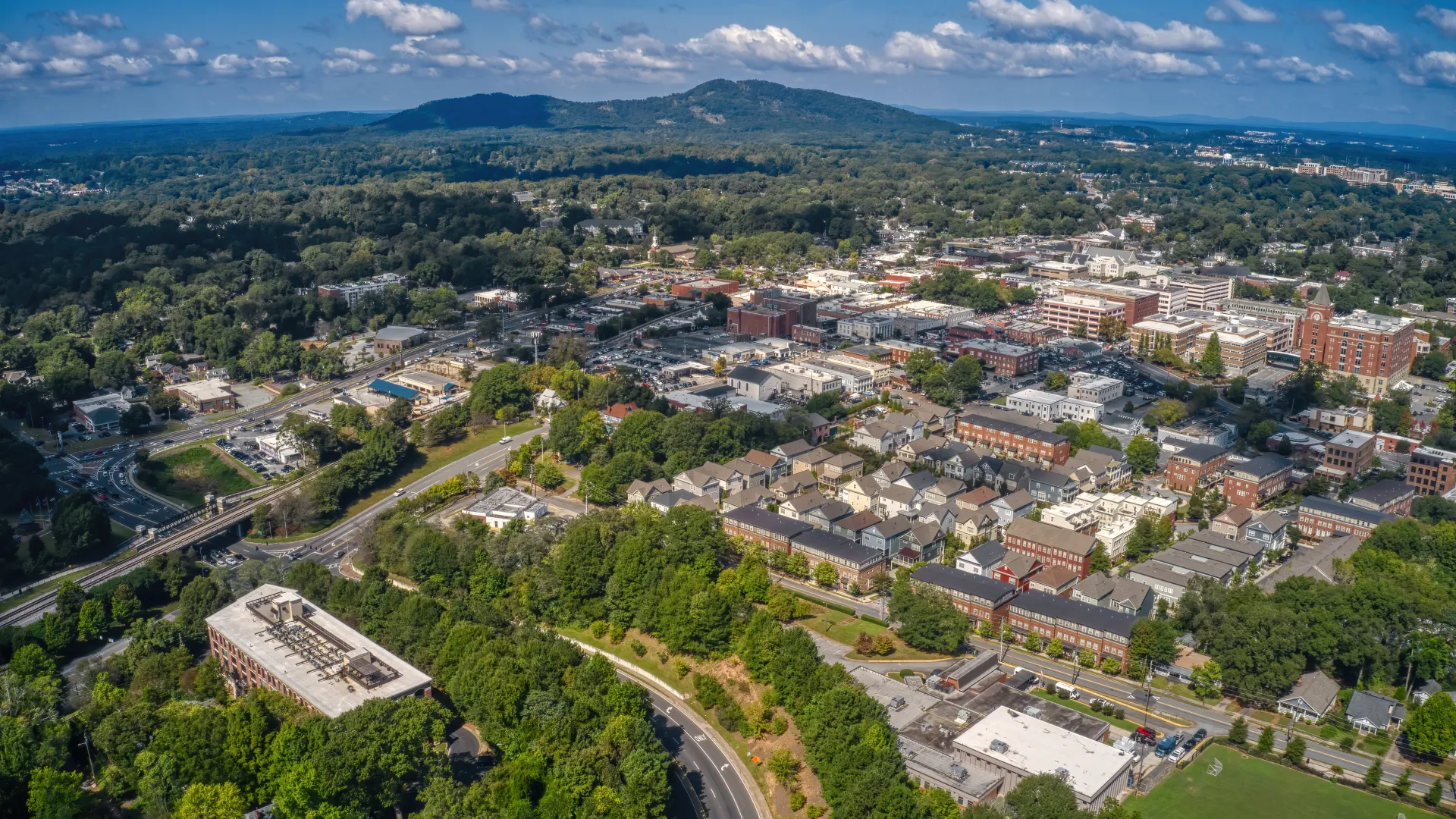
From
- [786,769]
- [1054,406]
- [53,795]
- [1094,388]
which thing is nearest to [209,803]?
[53,795]

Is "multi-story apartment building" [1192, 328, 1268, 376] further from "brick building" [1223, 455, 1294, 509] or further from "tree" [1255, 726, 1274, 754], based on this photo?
"tree" [1255, 726, 1274, 754]

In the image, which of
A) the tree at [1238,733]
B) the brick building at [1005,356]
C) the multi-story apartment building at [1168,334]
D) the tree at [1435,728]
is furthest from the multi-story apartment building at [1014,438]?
the multi-story apartment building at [1168,334]

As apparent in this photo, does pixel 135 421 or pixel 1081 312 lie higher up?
pixel 1081 312

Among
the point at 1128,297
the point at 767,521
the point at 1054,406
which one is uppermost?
the point at 1128,297

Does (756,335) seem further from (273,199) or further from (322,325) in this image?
(273,199)

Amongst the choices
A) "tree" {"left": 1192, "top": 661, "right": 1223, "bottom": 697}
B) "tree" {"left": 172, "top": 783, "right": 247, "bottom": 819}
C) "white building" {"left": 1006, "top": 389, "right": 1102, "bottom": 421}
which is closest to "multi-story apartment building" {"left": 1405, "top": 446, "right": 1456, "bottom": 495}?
"white building" {"left": 1006, "top": 389, "right": 1102, "bottom": 421}

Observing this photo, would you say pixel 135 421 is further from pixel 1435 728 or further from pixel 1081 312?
pixel 1081 312
